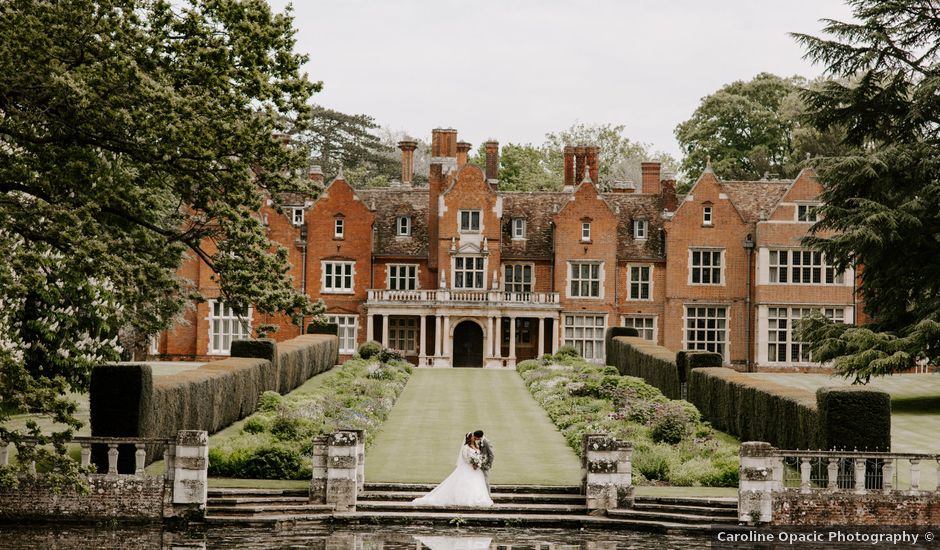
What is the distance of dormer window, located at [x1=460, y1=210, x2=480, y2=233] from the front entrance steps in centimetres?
2937

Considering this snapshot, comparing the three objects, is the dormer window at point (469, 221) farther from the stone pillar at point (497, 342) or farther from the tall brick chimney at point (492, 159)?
the stone pillar at point (497, 342)

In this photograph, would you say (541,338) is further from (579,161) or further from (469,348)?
(579,161)

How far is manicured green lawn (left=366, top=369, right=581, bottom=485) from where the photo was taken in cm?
2298

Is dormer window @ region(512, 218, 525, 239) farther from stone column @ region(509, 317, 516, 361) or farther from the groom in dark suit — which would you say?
the groom in dark suit

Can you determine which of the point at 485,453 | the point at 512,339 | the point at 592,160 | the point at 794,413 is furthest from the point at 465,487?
the point at 592,160

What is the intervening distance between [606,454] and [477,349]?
30.4m

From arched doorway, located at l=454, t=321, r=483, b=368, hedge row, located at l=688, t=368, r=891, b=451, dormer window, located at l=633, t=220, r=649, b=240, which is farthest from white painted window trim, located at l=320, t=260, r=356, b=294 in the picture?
hedge row, located at l=688, t=368, r=891, b=451

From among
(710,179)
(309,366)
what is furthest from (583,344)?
(309,366)

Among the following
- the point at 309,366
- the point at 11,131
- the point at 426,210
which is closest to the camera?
the point at 11,131

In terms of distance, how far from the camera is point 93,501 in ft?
64.4

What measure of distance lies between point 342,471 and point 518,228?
31.8m

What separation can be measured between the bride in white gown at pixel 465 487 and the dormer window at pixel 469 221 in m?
29.5

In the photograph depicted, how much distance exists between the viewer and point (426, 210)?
52531 millimetres

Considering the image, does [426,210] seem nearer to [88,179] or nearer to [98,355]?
[98,355]
